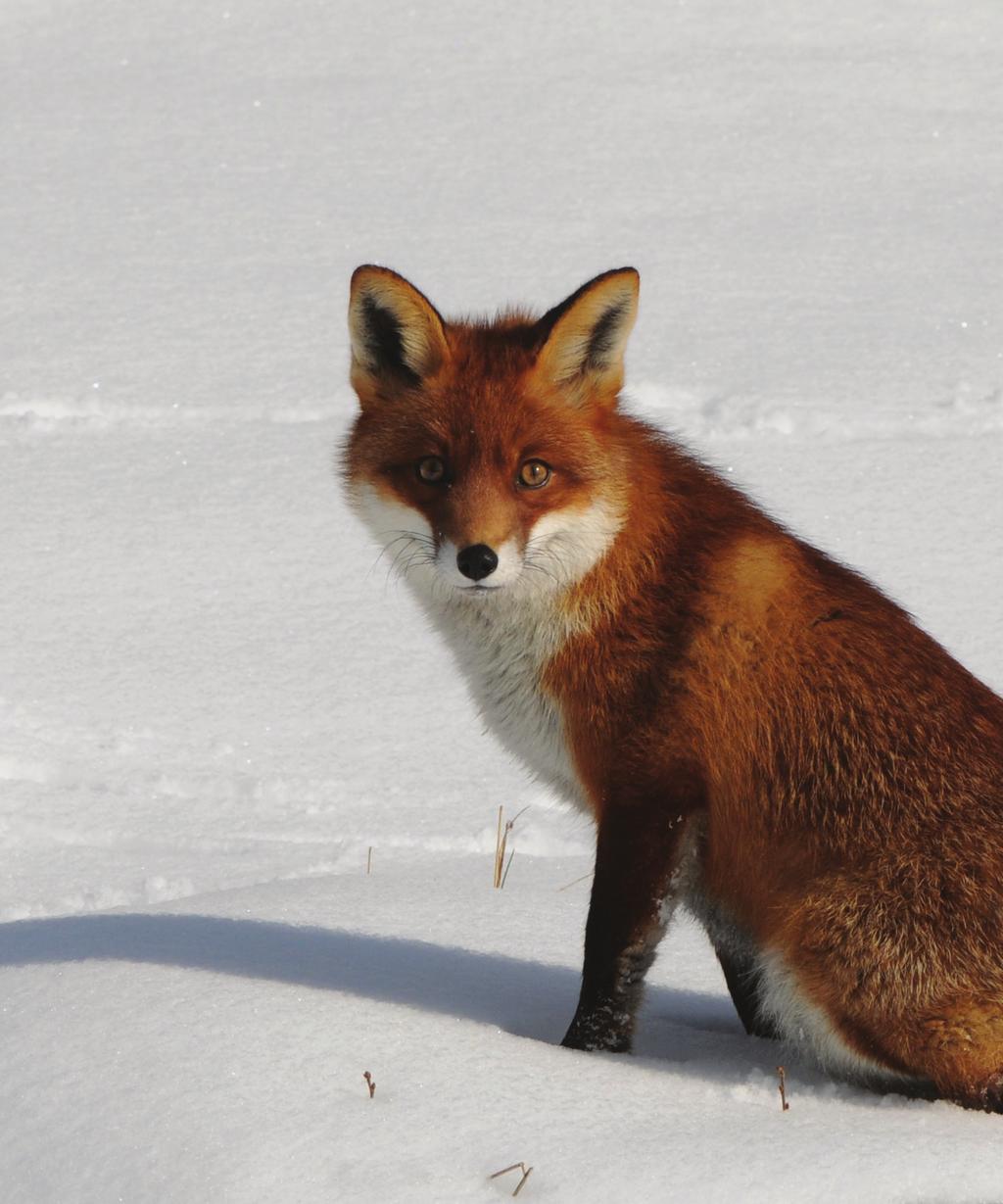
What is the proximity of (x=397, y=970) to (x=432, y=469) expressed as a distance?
127 centimetres

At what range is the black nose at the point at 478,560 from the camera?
11.6 ft

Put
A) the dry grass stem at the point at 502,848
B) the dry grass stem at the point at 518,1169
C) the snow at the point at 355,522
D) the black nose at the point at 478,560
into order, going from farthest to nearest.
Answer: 1. the dry grass stem at the point at 502,848
2. the black nose at the point at 478,560
3. the snow at the point at 355,522
4. the dry grass stem at the point at 518,1169

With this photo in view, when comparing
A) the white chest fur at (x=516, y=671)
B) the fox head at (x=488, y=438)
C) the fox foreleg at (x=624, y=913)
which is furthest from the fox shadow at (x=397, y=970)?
the fox head at (x=488, y=438)

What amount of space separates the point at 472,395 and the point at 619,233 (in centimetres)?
742

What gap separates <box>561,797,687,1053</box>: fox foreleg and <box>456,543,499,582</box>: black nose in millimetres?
599

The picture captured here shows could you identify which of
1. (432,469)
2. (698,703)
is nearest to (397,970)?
(698,703)

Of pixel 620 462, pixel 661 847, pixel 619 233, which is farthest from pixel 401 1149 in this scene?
pixel 619 233

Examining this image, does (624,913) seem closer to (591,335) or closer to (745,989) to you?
(745,989)

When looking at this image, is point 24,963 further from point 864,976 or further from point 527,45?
point 527,45

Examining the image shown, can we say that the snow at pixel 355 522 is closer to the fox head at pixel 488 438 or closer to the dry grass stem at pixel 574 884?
the dry grass stem at pixel 574 884

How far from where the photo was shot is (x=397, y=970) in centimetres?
400

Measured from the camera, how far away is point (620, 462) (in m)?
3.86

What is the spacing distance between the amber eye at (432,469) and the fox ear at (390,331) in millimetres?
311

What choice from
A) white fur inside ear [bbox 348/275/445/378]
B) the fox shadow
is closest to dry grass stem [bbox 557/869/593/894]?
the fox shadow
